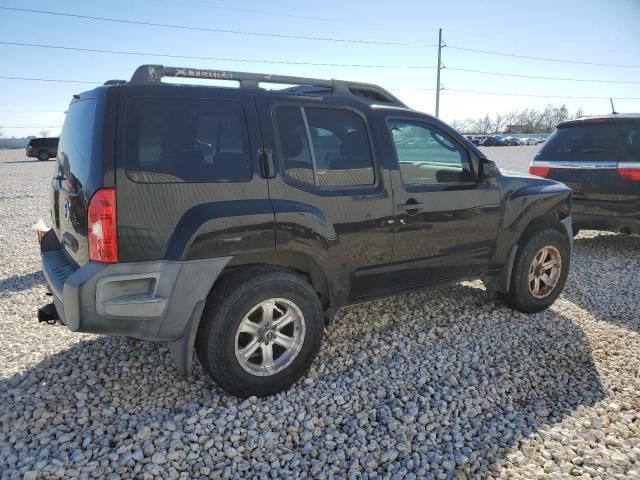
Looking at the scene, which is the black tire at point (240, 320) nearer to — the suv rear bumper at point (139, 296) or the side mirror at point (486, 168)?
the suv rear bumper at point (139, 296)

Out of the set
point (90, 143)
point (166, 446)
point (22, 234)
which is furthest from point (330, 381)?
point (22, 234)

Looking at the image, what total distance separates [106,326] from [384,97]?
259 cm

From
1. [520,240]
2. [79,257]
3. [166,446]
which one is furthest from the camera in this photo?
[520,240]

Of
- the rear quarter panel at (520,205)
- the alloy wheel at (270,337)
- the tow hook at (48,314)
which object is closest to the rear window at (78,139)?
the tow hook at (48,314)

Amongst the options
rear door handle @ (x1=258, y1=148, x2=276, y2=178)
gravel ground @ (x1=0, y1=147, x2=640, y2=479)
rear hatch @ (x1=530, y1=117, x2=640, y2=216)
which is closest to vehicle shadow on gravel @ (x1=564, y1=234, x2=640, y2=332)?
gravel ground @ (x1=0, y1=147, x2=640, y2=479)

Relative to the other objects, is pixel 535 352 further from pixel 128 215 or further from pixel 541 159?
pixel 541 159

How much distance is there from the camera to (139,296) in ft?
8.82

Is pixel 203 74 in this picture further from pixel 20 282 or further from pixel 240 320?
pixel 20 282

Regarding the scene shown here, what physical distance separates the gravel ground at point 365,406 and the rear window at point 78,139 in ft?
4.63

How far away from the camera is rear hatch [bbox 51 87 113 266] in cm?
265

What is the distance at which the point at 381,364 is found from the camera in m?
3.54

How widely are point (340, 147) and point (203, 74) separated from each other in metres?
1.03

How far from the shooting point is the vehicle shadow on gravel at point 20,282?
512cm

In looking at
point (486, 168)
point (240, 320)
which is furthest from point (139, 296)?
point (486, 168)
